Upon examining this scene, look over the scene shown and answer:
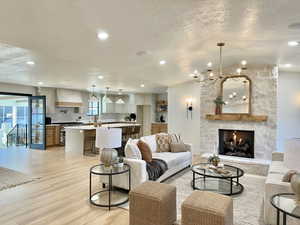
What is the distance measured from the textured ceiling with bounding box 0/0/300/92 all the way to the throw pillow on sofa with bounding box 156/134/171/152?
190cm

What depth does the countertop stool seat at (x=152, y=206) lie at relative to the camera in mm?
2375

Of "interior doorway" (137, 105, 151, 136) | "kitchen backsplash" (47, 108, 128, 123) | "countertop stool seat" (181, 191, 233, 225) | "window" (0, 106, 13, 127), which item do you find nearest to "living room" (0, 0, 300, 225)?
"countertop stool seat" (181, 191, 233, 225)

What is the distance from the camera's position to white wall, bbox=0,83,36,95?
24.7 feet

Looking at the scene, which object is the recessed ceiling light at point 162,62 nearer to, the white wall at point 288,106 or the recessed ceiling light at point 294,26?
the recessed ceiling light at point 294,26

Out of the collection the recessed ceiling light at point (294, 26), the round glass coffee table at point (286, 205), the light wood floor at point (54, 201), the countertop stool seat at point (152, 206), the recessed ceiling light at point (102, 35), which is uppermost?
the recessed ceiling light at point (294, 26)

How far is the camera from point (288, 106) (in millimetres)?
5977

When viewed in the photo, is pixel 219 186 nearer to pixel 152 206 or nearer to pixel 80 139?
pixel 152 206

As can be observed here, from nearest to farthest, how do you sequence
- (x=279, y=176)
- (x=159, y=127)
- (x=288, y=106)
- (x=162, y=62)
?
1. (x=279, y=176)
2. (x=162, y=62)
3. (x=288, y=106)
4. (x=159, y=127)

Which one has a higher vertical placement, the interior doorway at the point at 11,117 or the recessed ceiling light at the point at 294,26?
the recessed ceiling light at the point at 294,26

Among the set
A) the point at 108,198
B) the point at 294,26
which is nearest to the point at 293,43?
the point at 294,26

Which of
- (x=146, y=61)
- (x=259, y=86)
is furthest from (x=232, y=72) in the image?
(x=146, y=61)

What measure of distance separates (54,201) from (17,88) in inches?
248

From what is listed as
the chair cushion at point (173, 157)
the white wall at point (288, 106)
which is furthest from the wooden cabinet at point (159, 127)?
the white wall at point (288, 106)

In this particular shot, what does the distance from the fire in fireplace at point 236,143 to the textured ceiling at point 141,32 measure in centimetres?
212
